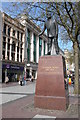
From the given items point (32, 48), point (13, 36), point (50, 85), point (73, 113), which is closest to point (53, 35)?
point (50, 85)

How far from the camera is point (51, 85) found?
8.30m

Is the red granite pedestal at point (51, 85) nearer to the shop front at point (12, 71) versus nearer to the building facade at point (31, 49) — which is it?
the shop front at point (12, 71)

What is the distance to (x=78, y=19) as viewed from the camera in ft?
49.3

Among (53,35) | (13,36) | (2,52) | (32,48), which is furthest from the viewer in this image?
(32,48)

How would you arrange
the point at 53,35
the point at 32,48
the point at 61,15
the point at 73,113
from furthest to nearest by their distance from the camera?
the point at 32,48 < the point at 61,15 < the point at 53,35 < the point at 73,113

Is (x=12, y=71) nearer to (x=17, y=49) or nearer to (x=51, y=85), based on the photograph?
(x=17, y=49)

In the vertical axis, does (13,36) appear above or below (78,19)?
above

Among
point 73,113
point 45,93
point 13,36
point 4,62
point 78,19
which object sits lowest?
point 73,113

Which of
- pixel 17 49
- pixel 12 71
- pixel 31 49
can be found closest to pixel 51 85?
pixel 12 71

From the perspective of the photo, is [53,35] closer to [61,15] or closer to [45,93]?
[45,93]

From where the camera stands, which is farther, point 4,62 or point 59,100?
point 4,62

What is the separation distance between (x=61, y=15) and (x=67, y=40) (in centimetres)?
576

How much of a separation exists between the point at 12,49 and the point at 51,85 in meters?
31.7

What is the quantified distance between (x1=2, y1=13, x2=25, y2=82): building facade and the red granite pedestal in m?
25.7
